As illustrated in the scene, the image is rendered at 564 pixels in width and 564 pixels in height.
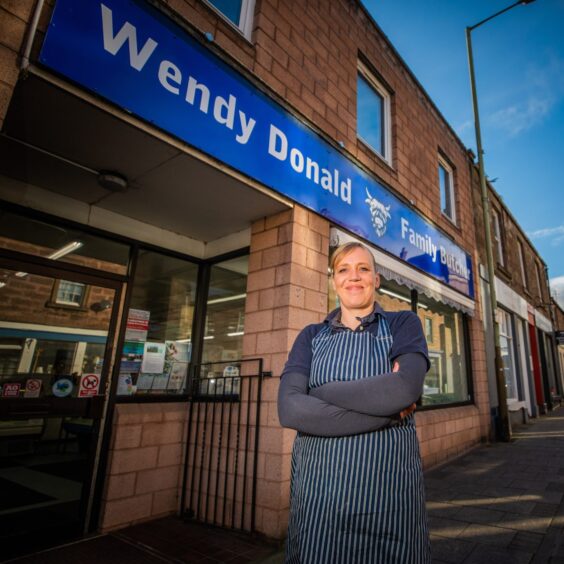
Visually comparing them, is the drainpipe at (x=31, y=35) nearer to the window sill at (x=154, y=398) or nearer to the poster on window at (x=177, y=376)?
the window sill at (x=154, y=398)

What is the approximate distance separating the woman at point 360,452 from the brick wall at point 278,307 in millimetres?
1787

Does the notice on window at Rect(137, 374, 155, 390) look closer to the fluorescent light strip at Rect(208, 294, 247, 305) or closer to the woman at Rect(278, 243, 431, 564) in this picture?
the fluorescent light strip at Rect(208, 294, 247, 305)

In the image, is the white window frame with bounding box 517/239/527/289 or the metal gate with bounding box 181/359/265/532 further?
the white window frame with bounding box 517/239/527/289

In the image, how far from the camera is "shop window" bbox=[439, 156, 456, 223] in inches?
300

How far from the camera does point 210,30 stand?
3.10 m

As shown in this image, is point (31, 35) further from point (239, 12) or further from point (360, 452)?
point (360, 452)

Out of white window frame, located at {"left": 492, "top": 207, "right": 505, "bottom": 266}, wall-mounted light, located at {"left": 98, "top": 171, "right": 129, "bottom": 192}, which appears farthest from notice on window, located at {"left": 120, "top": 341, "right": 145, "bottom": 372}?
white window frame, located at {"left": 492, "top": 207, "right": 505, "bottom": 266}

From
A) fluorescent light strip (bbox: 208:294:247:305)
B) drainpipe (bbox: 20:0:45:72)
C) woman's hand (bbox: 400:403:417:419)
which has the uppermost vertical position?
drainpipe (bbox: 20:0:45:72)

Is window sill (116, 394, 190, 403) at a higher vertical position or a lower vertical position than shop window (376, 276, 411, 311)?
lower

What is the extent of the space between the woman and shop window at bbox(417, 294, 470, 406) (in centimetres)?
477

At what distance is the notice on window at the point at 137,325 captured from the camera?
148 inches

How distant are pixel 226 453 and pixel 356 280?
104 inches

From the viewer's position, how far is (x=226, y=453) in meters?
3.45

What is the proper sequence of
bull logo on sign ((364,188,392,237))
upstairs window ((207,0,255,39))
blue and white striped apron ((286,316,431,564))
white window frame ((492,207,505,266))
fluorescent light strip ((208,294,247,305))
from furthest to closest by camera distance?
white window frame ((492,207,505,266)) < bull logo on sign ((364,188,392,237)) < fluorescent light strip ((208,294,247,305)) < upstairs window ((207,0,255,39)) < blue and white striped apron ((286,316,431,564))
